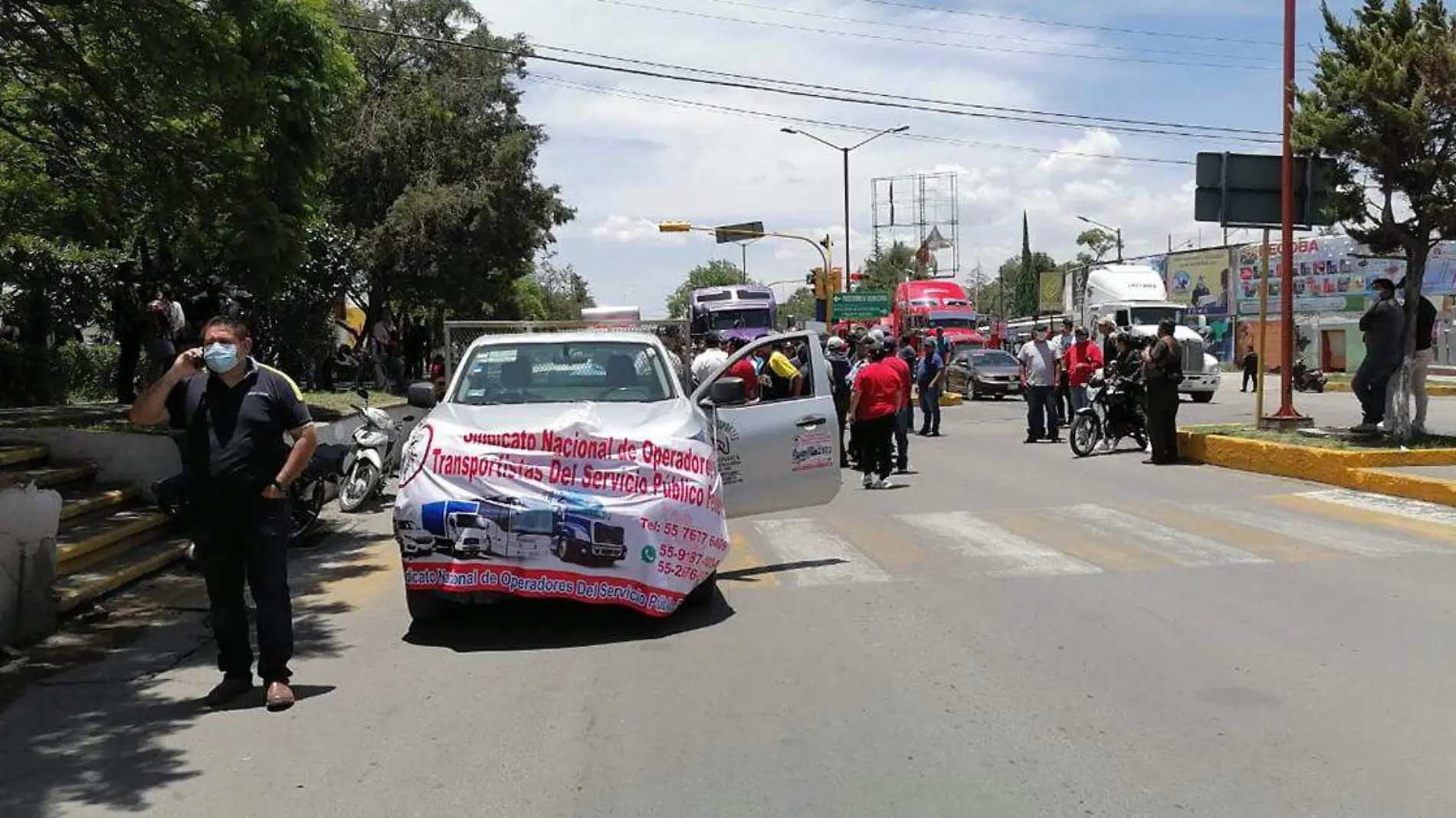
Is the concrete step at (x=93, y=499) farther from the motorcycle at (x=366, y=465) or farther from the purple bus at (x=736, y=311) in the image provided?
the purple bus at (x=736, y=311)

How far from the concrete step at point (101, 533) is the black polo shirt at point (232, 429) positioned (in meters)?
2.77

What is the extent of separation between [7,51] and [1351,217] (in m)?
14.4

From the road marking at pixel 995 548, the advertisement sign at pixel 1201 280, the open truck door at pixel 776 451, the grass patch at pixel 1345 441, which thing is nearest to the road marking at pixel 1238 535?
the road marking at pixel 995 548

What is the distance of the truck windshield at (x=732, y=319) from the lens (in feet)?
136

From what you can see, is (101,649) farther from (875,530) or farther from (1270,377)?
(1270,377)

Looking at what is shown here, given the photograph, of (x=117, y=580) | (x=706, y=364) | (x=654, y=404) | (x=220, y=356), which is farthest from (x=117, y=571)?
(x=706, y=364)

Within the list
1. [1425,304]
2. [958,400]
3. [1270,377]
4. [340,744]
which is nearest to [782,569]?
[340,744]

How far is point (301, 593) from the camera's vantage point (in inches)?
342

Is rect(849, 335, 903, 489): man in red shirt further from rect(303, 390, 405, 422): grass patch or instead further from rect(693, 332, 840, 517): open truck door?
rect(303, 390, 405, 422): grass patch

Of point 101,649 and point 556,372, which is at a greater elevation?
point 556,372

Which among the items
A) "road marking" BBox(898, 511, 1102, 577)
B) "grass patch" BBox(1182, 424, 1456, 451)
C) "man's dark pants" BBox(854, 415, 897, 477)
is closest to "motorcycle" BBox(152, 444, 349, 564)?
"road marking" BBox(898, 511, 1102, 577)

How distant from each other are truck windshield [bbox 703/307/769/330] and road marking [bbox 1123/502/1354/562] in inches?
1183

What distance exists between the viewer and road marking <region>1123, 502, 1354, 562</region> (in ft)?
29.1

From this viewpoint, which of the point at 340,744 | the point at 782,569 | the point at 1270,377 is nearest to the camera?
the point at 340,744
